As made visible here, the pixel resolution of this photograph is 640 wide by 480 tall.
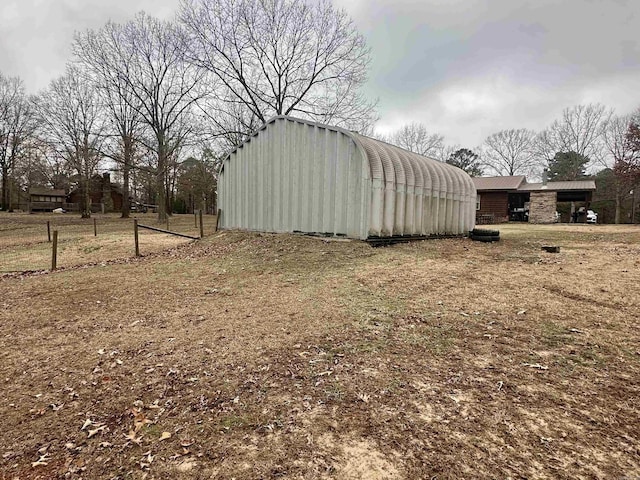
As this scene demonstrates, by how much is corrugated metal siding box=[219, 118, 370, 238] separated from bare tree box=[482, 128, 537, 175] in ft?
145

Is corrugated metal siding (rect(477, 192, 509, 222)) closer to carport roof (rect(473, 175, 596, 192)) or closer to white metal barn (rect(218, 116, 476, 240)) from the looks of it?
carport roof (rect(473, 175, 596, 192))

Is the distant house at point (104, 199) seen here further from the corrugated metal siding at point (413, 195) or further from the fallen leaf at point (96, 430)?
the fallen leaf at point (96, 430)

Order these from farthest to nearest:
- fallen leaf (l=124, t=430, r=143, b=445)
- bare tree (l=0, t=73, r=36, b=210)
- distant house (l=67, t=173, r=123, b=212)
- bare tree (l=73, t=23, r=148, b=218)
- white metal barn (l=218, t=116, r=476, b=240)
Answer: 1. distant house (l=67, t=173, r=123, b=212)
2. bare tree (l=0, t=73, r=36, b=210)
3. bare tree (l=73, t=23, r=148, b=218)
4. white metal barn (l=218, t=116, r=476, b=240)
5. fallen leaf (l=124, t=430, r=143, b=445)

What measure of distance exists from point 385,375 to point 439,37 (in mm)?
14698

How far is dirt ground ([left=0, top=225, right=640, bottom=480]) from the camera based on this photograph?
6.63 ft

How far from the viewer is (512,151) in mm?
45906

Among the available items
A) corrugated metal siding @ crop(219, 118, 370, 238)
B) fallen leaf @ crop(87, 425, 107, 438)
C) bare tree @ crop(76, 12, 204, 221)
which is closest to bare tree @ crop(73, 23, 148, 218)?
bare tree @ crop(76, 12, 204, 221)

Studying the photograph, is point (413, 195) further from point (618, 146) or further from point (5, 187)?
point (5, 187)

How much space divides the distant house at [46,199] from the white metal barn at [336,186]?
49.8 m

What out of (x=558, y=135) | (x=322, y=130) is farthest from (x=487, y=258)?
(x=558, y=135)

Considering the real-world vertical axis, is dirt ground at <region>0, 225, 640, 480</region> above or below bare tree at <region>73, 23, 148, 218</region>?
below

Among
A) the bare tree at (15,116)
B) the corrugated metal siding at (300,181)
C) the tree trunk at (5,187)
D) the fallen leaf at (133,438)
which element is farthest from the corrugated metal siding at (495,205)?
the tree trunk at (5,187)

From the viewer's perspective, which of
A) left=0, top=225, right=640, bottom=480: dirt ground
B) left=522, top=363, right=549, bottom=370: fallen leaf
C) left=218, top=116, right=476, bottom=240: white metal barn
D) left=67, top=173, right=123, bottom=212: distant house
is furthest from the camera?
left=67, top=173, right=123, bottom=212: distant house

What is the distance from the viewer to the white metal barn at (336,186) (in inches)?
369
